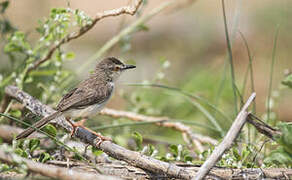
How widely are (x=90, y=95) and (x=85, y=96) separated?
2.0 inches

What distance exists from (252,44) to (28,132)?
Answer: 7.78m

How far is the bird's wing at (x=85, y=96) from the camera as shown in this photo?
4.21 meters

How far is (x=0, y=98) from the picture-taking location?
4.88 meters

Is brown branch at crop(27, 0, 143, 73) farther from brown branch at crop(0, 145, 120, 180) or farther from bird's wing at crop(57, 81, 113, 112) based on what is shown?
brown branch at crop(0, 145, 120, 180)

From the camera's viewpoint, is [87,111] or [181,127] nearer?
[87,111]

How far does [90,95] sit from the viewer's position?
14.6 ft

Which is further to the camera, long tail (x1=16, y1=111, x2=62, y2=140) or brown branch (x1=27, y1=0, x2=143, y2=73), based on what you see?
brown branch (x1=27, y1=0, x2=143, y2=73)

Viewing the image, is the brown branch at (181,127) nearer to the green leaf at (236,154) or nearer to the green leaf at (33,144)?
the green leaf at (236,154)

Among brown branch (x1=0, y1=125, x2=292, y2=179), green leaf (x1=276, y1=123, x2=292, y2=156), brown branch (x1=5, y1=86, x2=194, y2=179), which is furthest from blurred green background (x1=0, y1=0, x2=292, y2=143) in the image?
green leaf (x1=276, y1=123, x2=292, y2=156)

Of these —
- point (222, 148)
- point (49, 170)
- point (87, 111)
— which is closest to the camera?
point (49, 170)

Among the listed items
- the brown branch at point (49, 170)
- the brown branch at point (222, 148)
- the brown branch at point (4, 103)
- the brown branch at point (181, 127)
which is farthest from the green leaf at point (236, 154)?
the brown branch at point (4, 103)

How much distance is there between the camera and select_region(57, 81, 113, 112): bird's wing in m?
4.21

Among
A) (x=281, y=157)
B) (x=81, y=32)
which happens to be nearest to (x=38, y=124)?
(x=81, y=32)

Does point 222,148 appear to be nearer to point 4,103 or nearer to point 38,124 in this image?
point 38,124
